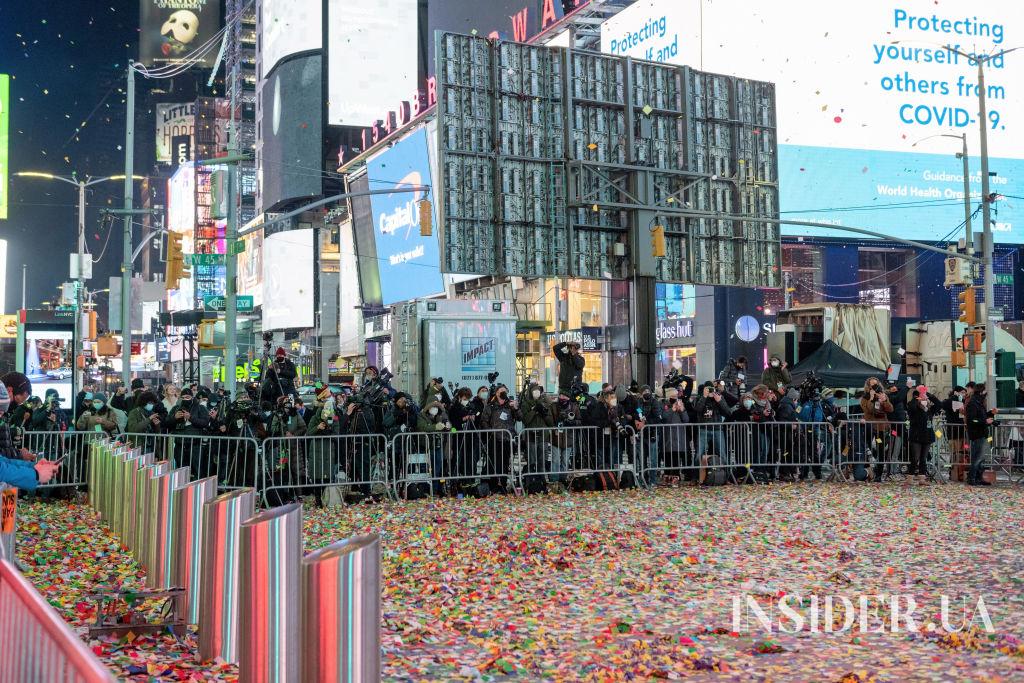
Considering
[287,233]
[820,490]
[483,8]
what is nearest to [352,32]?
[287,233]

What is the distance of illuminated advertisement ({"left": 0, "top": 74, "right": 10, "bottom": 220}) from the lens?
1784 inches

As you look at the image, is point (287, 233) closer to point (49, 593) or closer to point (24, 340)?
point (24, 340)

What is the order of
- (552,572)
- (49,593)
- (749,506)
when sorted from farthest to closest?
1. (749,506)
2. (552,572)
3. (49,593)

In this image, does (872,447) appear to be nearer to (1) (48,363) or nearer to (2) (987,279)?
(2) (987,279)

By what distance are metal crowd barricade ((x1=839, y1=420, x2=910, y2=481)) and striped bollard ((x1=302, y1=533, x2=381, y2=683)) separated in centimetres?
1775

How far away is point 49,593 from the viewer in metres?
9.42

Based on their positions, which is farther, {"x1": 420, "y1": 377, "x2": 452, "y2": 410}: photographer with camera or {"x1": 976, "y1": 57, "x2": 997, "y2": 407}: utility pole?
{"x1": 976, "y1": 57, "x2": 997, "y2": 407}: utility pole

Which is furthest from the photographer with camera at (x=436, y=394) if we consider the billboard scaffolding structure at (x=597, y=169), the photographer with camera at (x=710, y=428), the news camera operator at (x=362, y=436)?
the billboard scaffolding structure at (x=597, y=169)

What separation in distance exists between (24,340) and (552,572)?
2154 centimetres

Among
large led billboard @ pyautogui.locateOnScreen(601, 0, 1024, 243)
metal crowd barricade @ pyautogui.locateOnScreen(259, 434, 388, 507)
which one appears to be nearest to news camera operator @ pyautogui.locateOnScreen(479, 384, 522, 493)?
metal crowd barricade @ pyautogui.locateOnScreen(259, 434, 388, 507)

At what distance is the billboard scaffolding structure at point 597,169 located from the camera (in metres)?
27.5

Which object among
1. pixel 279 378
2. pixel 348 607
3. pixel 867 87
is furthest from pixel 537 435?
pixel 867 87

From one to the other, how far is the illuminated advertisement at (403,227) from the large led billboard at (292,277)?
2757cm

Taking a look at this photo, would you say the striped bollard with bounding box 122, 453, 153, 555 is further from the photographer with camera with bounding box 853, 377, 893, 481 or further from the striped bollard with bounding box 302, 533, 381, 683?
the photographer with camera with bounding box 853, 377, 893, 481
